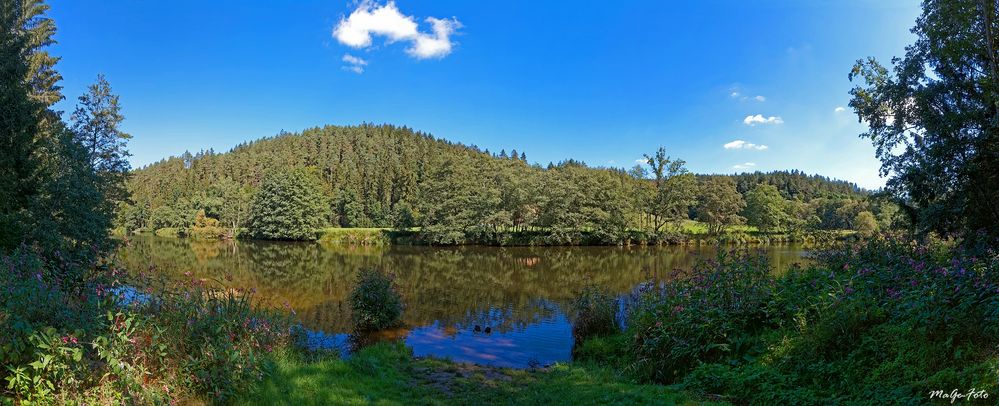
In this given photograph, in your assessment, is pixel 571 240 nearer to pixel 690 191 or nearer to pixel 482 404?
pixel 690 191

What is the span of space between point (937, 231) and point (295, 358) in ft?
65.9

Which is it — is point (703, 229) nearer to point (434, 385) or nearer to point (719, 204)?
point (719, 204)

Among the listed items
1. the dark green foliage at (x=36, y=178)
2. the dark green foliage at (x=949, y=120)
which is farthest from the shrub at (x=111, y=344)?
the dark green foliage at (x=949, y=120)

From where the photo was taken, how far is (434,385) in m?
8.52

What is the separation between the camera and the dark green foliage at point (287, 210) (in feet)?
220

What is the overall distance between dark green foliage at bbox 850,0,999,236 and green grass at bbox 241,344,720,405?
12660 mm

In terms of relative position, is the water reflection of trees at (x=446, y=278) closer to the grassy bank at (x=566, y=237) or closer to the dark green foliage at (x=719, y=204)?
the grassy bank at (x=566, y=237)

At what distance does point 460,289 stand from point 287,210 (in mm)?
52052

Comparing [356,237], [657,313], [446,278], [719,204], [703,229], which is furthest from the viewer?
[703,229]

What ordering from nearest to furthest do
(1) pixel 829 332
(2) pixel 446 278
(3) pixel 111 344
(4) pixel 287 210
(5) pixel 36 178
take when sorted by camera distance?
(3) pixel 111 344, (1) pixel 829 332, (5) pixel 36 178, (2) pixel 446 278, (4) pixel 287 210

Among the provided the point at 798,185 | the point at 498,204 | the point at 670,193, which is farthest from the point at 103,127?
the point at 798,185

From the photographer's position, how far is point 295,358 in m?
8.62

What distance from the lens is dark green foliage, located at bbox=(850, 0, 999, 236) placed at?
1331 cm

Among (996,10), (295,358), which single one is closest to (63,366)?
(295,358)
